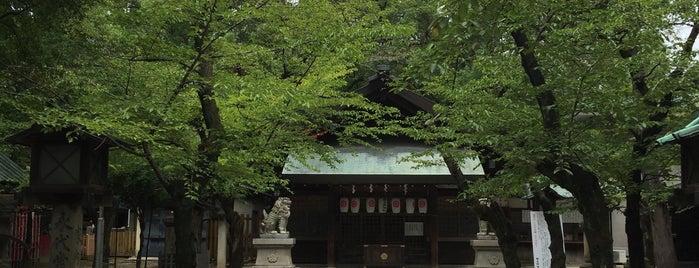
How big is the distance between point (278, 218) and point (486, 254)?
668 centimetres

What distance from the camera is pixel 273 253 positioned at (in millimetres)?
19484

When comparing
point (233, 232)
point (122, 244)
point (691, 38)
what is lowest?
point (122, 244)

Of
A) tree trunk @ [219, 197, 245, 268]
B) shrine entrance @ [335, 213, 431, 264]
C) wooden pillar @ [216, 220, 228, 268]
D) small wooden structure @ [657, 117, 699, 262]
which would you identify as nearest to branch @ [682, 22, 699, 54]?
small wooden structure @ [657, 117, 699, 262]

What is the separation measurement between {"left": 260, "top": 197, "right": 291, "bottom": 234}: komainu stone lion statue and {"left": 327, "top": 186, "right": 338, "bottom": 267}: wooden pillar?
1867mm

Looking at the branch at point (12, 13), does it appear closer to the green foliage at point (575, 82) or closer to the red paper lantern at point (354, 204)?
the green foliage at point (575, 82)

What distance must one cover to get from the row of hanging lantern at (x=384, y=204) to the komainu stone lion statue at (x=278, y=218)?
Answer: 2354mm

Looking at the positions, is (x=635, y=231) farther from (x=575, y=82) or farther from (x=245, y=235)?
(x=245, y=235)

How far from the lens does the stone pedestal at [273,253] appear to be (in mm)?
19406

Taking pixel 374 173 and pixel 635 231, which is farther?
pixel 374 173

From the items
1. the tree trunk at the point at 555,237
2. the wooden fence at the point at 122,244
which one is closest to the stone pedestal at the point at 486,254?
the tree trunk at the point at 555,237

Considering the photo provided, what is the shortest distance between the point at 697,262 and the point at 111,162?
1978cm

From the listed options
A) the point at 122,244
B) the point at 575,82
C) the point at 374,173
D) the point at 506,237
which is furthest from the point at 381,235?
the point at 122,244

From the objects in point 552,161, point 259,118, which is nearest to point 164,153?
point 259,118

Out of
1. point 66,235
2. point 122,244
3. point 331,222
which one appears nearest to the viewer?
point 66,235
